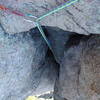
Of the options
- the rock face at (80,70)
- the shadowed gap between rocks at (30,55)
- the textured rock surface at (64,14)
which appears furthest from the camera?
the shadowed gap between rocks at (30,55)

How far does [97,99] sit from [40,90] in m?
0.97

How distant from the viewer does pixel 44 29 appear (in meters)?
1.71

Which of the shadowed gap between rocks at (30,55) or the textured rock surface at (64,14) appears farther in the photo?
the shadowed gap between rocks at (30,55)

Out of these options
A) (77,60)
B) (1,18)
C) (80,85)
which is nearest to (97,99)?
(80,85)

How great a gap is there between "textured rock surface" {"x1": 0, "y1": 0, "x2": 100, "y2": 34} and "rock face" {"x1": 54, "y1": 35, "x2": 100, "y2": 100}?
224 mm

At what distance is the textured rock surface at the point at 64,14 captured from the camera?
3.63 ft

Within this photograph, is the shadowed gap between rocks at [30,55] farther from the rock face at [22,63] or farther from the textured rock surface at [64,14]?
the textured rock surface at [64,14]

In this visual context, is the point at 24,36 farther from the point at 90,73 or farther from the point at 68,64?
the point at 90,73

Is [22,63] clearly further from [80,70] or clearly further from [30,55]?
[80,70]

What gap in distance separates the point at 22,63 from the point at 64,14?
0.63 metres

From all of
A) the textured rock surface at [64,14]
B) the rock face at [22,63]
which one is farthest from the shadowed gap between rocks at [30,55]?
the textured rock surface at [64,14]

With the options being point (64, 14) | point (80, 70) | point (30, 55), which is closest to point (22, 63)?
point (30, 55)

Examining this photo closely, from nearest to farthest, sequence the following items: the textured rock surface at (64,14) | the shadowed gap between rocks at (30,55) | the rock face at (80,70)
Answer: the textured rock surface at (64,14)
the rock face at (80,70)
the shadowed gap between rocks at (30,55)

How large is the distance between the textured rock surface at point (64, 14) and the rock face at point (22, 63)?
179 mm
